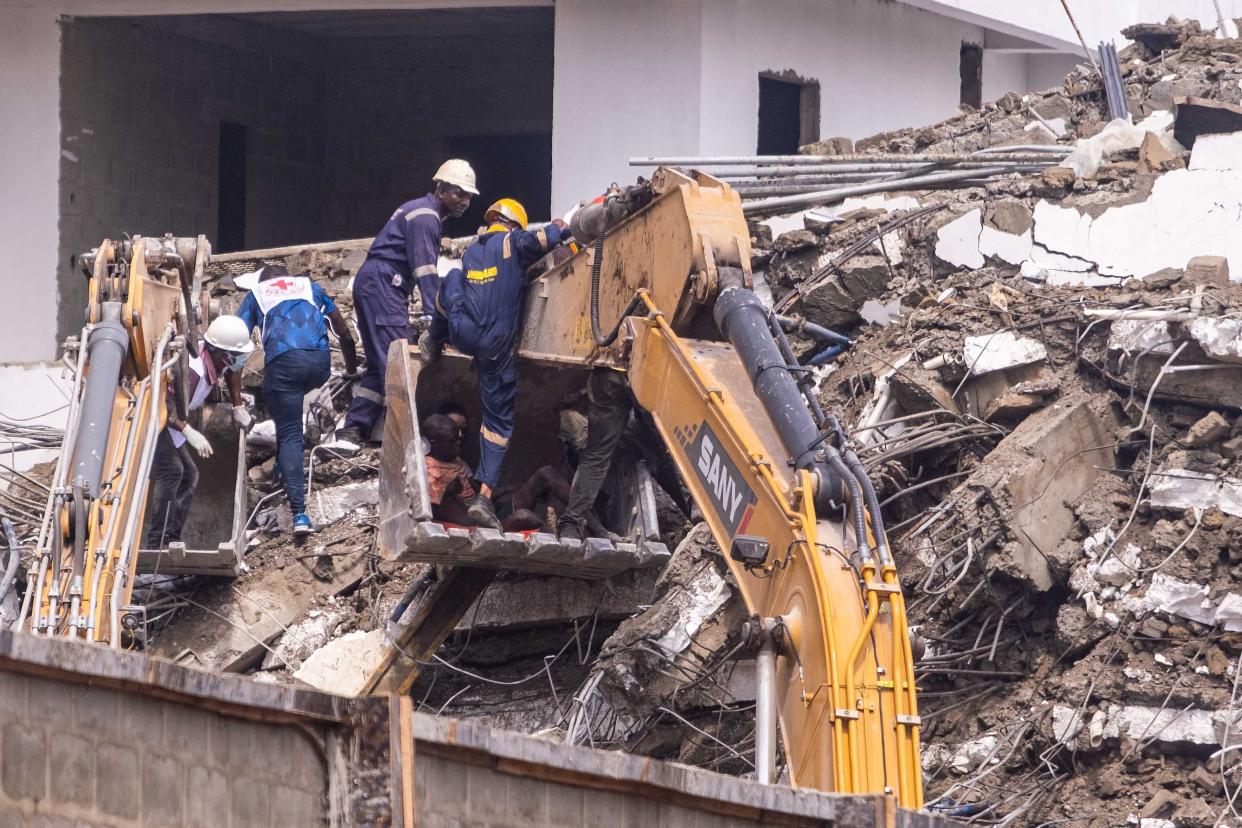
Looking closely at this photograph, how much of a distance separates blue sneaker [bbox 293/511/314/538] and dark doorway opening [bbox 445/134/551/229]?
8.70 m

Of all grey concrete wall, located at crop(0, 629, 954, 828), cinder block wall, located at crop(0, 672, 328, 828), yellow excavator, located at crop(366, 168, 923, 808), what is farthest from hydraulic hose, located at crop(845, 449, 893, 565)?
cinder block wall, located at crop(0, 672, 328, 828)

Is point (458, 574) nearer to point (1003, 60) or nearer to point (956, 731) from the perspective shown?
point (956, 731)

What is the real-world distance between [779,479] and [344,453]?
16.0 feet

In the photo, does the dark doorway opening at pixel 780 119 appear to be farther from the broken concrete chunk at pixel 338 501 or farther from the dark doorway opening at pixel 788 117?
the broken concrete chunk at pixel 338 501

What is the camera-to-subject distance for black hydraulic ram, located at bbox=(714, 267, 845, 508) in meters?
6.13

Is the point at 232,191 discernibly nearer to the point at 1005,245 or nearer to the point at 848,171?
the point at 848,171

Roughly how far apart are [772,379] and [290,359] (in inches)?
153

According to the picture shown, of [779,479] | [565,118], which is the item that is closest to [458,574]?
[779,479]

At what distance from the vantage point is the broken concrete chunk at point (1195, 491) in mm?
8188

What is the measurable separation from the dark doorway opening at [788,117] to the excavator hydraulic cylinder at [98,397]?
800cm

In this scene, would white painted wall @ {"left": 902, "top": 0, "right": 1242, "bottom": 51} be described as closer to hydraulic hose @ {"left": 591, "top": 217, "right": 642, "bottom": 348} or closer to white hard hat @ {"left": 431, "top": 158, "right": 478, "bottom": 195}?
white hard hat @ {"left": 431, "top": 158, "right": 478, "bottom": 195}

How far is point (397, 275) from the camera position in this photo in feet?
33.8

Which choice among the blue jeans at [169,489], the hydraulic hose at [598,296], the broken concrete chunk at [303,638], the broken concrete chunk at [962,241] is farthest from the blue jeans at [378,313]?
the broken concrete chunk at [962,241]

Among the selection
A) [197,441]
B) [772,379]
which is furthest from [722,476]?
[197,441]
